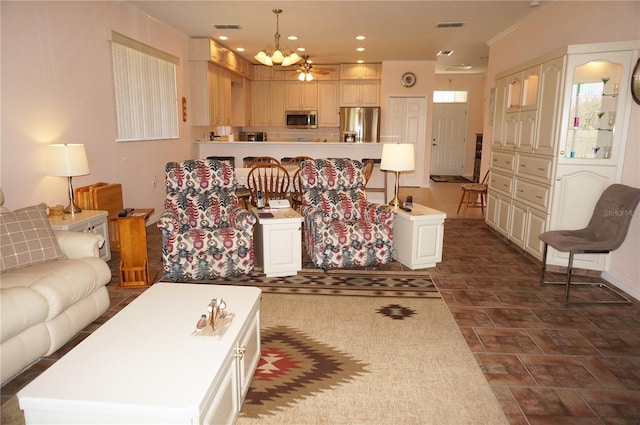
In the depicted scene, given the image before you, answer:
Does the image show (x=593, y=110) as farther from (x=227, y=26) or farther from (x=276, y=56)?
(x=227, y=26)

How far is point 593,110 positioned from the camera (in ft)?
12.6

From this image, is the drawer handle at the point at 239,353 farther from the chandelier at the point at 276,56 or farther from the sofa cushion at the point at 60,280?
the chandelier at the point at 276,56

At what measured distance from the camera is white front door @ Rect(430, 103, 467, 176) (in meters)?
11.4

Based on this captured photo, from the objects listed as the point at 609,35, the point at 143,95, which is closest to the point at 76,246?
the point at 143,95

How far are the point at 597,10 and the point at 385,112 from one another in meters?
5.50

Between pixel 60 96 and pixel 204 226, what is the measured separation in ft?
5.90

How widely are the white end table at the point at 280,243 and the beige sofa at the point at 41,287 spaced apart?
1.32 m

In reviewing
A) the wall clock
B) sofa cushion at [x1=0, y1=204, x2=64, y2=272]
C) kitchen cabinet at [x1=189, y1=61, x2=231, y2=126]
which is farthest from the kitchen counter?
sofa cushion at [x1=0, y1=204, x2=64, y2=272]

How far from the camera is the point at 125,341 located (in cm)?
185

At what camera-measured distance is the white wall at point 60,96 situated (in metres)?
3.40

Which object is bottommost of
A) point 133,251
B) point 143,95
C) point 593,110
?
point 133,251

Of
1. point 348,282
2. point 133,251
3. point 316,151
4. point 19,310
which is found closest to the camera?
point 19,310

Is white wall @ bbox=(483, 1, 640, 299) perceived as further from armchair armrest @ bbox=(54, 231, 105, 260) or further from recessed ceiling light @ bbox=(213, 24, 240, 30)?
armchair armrest @ bbox=(54, 231, 105, 260)

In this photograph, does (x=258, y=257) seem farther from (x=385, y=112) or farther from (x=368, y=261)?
(x=385, y=112)
